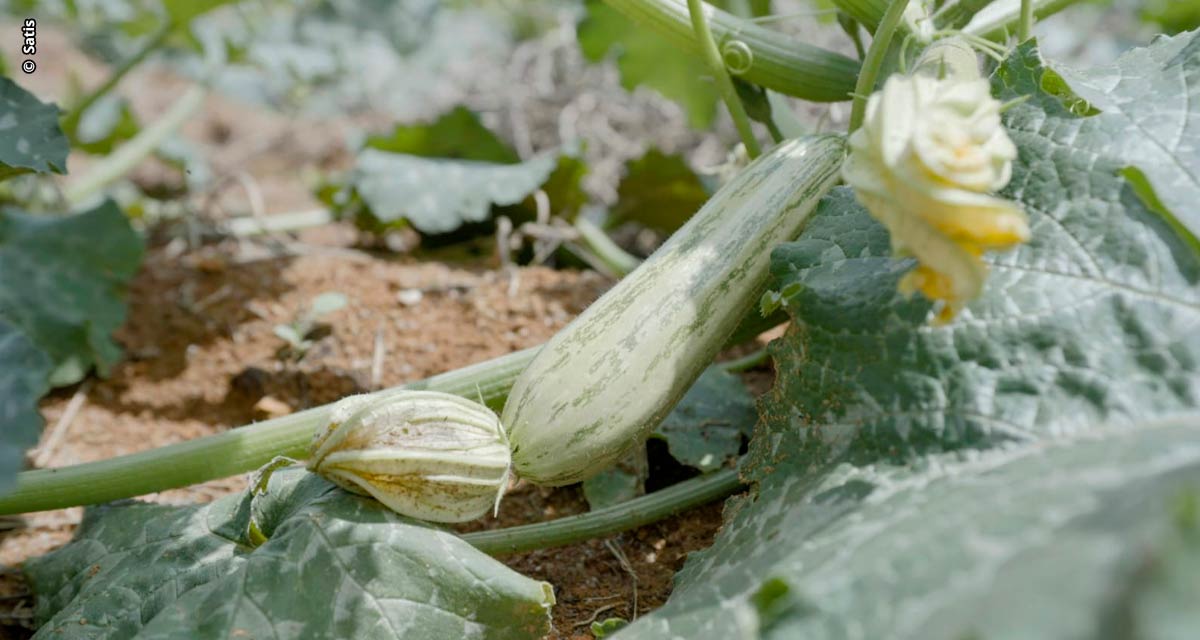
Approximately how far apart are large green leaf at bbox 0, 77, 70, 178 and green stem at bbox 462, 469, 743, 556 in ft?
3.20

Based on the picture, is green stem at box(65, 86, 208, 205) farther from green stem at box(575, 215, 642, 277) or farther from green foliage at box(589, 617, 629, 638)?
green foliage at box(589, 617, 629, 638)

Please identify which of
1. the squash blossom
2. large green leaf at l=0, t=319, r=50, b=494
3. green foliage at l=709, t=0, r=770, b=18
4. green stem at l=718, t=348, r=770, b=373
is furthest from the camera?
green foliage at l=709, t=0, r=770, b=18

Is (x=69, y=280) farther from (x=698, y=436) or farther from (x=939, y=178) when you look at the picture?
(x=939, y=178)

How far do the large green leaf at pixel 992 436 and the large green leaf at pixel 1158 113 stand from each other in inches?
0.7

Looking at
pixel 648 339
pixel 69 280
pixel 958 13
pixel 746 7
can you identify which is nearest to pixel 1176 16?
pixel 746 7

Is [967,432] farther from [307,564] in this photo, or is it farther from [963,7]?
[963,7]

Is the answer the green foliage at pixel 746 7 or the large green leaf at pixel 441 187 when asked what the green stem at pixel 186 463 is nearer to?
the large green leaf at pixel 441 187

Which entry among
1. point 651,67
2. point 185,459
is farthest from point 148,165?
point 185,459

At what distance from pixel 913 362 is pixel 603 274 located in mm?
1530

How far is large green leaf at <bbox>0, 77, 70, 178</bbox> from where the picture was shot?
1803 millimetres

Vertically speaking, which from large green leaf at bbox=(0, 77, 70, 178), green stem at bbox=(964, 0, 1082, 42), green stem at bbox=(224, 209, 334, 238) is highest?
green stem at bbox=(964, 0, 1082, 42)

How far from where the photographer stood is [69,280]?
2.46 meters

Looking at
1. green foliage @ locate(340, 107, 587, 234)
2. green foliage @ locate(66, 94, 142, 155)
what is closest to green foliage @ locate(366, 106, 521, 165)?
green foliage @ locate(340, 107, 587, 234)

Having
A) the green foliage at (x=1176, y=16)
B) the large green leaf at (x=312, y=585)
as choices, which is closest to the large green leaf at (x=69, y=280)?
the large green leaf at (x=312, y=585)
